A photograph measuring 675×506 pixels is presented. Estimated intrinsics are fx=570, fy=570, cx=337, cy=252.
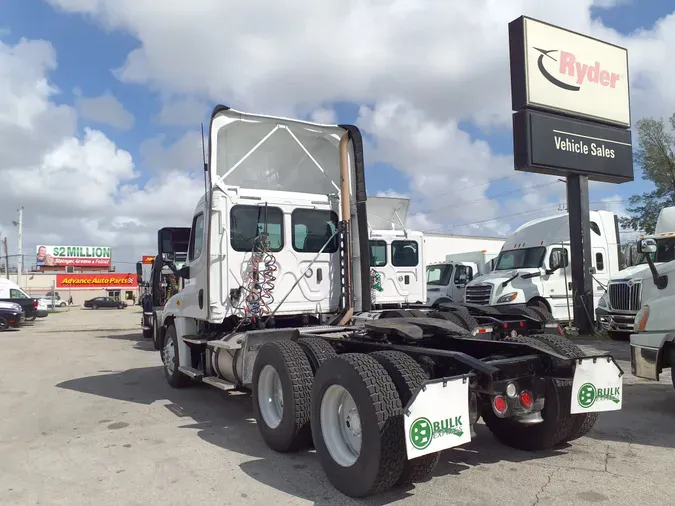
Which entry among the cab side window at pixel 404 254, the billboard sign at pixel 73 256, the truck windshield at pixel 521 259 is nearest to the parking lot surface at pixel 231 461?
the cab side window at pixel 404 254

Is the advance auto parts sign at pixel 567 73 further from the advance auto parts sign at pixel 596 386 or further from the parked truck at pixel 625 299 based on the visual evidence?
the advance auto parts sign at pixel 596 386

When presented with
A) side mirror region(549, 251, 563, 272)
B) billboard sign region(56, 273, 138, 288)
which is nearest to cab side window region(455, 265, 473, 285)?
side mirror region(549, 251, 563, 272)

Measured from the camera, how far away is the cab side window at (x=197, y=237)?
7.50m

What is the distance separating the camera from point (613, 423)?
6.02 meters

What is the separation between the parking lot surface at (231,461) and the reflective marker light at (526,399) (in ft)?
1.86

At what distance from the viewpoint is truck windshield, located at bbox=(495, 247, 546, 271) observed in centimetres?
1570

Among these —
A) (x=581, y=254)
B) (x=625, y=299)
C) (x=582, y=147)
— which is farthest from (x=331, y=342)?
(x=582, y=147)

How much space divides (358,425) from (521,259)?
1293 cm

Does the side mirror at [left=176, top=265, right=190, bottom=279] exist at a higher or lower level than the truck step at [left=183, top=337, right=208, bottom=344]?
higher

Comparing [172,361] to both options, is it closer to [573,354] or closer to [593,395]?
[573,354]

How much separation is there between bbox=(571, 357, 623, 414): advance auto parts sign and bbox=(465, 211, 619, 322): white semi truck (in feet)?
34.1

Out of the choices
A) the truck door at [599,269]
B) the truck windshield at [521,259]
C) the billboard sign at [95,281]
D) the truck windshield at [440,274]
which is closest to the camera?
the truck windshield at [521,259]

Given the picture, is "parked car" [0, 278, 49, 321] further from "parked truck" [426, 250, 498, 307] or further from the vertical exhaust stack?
the vertical exhaust stack

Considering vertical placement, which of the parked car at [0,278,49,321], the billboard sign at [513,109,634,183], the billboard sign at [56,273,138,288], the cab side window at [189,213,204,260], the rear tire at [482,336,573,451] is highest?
the billboard sign at [513,109,634,183]
